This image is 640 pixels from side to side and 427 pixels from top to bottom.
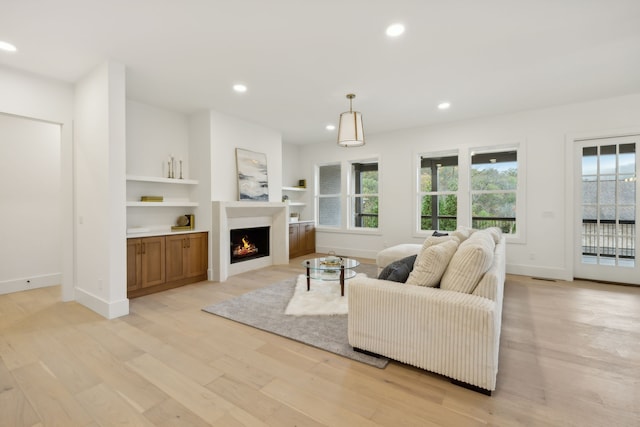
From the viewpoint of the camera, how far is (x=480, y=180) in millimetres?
5410

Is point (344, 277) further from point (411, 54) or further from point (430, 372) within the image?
point (411, 54)

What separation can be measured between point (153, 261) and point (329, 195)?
4.23 meters

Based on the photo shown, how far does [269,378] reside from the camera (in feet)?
6.65

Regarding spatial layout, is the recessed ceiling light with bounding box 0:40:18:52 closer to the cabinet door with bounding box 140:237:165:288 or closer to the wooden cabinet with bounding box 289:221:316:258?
the cabinet door with bounding box 140:237:165:288

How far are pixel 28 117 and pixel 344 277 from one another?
13.7 feet

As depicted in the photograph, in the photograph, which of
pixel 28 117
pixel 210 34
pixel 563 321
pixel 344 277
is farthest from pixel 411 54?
pixel 28 117

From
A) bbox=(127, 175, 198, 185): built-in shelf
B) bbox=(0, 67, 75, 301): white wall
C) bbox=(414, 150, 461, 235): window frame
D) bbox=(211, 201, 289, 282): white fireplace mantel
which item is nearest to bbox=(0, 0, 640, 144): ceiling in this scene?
bbox=(0, 67, 75, 301): white wall

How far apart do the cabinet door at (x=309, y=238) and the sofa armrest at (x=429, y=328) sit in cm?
461

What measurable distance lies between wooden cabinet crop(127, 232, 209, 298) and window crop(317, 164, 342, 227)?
334cm

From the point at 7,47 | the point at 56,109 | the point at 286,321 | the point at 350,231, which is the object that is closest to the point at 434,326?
the point at 286,321

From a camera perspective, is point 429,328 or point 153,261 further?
point 153,261

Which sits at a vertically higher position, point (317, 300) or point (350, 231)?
point (350, 231)

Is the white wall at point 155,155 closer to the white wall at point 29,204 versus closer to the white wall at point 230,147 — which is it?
the white wall at point 230,147

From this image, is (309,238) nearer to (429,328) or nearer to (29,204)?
(29,204)
